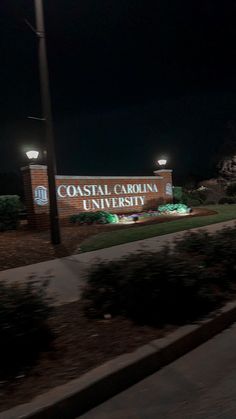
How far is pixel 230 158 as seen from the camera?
47.6m

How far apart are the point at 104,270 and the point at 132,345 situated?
1.26m

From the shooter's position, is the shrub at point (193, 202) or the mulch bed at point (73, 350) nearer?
the mulch bed at point (73, 350)

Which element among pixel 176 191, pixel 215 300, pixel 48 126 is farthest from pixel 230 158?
pixel 215 300

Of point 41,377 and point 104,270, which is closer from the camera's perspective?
point 41,377

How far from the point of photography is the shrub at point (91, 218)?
1563cm

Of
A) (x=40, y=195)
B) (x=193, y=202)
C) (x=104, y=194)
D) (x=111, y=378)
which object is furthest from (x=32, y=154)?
(x=193, y=202)

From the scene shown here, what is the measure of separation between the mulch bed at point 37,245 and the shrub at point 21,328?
499 centimetres

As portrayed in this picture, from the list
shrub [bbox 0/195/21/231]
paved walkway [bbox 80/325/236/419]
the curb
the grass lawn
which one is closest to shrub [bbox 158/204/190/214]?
the grass lawn

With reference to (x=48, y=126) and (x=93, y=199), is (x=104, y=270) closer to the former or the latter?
(x=48, y=126)

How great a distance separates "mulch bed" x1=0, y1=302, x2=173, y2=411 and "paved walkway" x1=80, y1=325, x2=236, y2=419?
1.18 feet

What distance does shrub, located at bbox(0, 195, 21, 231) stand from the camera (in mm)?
14109

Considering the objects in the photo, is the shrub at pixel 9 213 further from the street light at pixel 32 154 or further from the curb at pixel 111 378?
the curb at pixel 111 378

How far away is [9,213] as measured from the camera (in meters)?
14.2

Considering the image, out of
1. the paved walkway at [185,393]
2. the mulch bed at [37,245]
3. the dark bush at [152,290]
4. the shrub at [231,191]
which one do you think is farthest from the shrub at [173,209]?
the paved walkway at [185,393]
